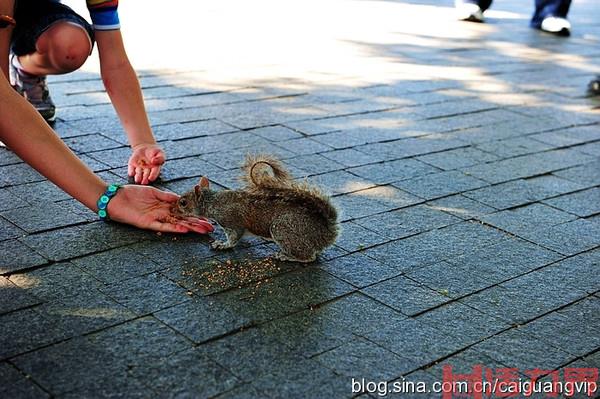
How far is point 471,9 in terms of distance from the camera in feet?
32.2

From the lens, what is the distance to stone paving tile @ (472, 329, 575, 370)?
269 centimetres

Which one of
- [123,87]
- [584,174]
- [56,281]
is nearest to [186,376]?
[56,281]

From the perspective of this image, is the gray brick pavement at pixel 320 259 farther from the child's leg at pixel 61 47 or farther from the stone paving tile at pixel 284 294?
the child's leg at pixel 61 47

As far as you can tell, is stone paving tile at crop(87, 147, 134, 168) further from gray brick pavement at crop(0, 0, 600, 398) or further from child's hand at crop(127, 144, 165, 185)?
child's hand at crop(127, 144, 165, 185)

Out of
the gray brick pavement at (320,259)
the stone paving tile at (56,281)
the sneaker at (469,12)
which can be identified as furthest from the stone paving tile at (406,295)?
the sneaker at (469,12)

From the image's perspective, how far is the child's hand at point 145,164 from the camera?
3982 mm

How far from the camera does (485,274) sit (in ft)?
10.9

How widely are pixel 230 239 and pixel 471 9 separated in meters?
7.22

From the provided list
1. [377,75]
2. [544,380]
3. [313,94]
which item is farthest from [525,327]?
[377,75]

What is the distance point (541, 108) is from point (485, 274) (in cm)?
320

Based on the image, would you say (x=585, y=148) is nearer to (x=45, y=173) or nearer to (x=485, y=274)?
(x=485, y=274)

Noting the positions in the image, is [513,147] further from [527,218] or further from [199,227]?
[199,227]

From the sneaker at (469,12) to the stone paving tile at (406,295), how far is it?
7.23 m

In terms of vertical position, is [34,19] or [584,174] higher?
[34,19]
